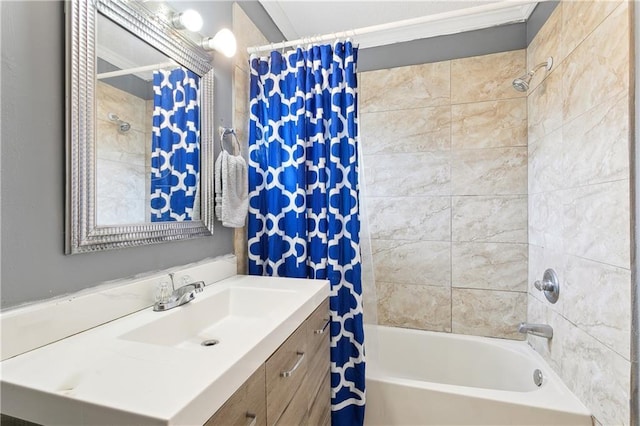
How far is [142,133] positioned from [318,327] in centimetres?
103

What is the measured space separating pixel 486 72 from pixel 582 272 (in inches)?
57.2

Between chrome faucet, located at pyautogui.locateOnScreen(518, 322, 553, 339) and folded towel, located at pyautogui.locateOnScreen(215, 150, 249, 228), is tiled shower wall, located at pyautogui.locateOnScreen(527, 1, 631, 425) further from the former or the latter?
folded towel, located at pyautogui.locateOnScreen(215, 150, 249, 228)

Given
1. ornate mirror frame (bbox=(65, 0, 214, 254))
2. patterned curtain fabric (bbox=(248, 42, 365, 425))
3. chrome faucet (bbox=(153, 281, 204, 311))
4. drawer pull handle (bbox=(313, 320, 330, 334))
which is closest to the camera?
ornate mirror frame (bbox=(65, 0, 214, 254))

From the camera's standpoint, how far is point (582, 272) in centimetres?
137

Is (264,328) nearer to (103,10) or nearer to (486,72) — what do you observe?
(103,10)

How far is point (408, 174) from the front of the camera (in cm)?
228

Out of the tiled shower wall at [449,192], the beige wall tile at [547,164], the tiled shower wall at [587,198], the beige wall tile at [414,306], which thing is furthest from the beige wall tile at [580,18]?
the beige wall tile at [414,306]

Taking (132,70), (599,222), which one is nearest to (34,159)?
(132,70)

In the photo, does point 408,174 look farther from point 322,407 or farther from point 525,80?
point 322,407

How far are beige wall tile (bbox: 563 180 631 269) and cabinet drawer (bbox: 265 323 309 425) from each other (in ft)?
3.95

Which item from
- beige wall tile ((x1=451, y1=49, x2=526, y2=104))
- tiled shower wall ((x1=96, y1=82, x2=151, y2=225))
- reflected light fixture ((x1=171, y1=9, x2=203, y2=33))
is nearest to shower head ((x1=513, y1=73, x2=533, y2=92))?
beige wall tile ((x1=451, y1=49, x2=526, y2=104))

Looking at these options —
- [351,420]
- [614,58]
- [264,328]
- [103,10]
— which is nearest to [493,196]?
[614,58]

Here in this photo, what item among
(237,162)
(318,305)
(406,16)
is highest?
(406,16)

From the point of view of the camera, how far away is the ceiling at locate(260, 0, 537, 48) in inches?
77.4
